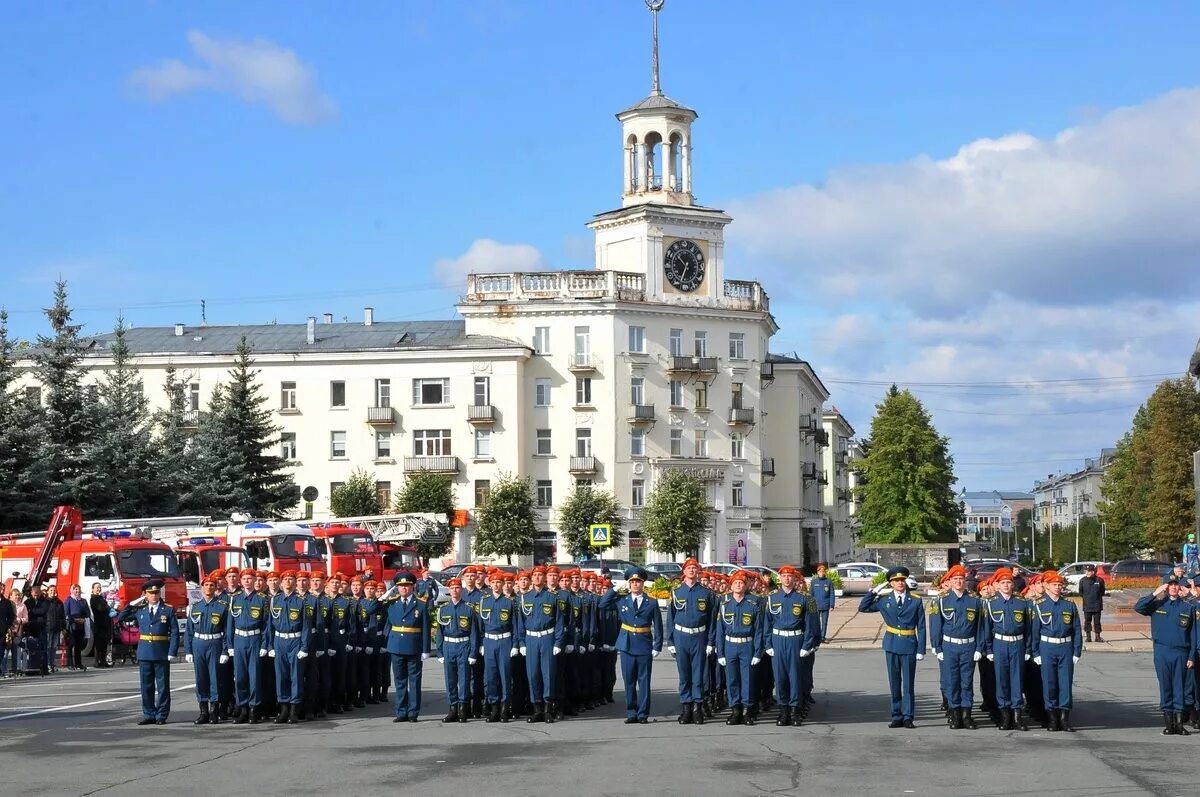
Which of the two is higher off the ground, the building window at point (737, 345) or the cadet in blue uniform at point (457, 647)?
the building window at point (737, 345)

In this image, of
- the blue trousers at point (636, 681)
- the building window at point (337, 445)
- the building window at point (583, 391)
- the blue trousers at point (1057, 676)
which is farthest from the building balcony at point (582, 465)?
the blue trousers at point (1057, 676)

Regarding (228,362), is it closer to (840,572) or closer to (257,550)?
(840,572)

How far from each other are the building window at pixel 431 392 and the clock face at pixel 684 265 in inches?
483

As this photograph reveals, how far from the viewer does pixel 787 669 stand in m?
19.1

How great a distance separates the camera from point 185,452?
56031 mm

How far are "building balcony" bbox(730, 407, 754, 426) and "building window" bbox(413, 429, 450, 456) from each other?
14.5m

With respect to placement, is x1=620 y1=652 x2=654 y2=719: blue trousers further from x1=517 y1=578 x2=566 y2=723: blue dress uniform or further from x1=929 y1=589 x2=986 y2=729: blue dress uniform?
x1=929 y1=589 x2=986 y2=729: blue dress uniform

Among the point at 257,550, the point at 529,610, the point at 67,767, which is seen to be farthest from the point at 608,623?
the point at 257,550

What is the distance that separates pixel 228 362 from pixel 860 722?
6342 cm

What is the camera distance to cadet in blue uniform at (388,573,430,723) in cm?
2003

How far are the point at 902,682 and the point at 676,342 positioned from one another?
61878 mm

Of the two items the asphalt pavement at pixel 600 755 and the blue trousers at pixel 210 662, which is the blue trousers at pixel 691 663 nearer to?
the asphalt pavement at pixel 600 755

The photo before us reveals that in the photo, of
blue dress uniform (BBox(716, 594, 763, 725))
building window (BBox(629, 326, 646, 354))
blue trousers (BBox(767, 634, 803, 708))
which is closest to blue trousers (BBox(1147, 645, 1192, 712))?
blue trousers (BBox(767, 634, 803, 708))

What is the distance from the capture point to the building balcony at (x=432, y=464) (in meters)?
77.3
